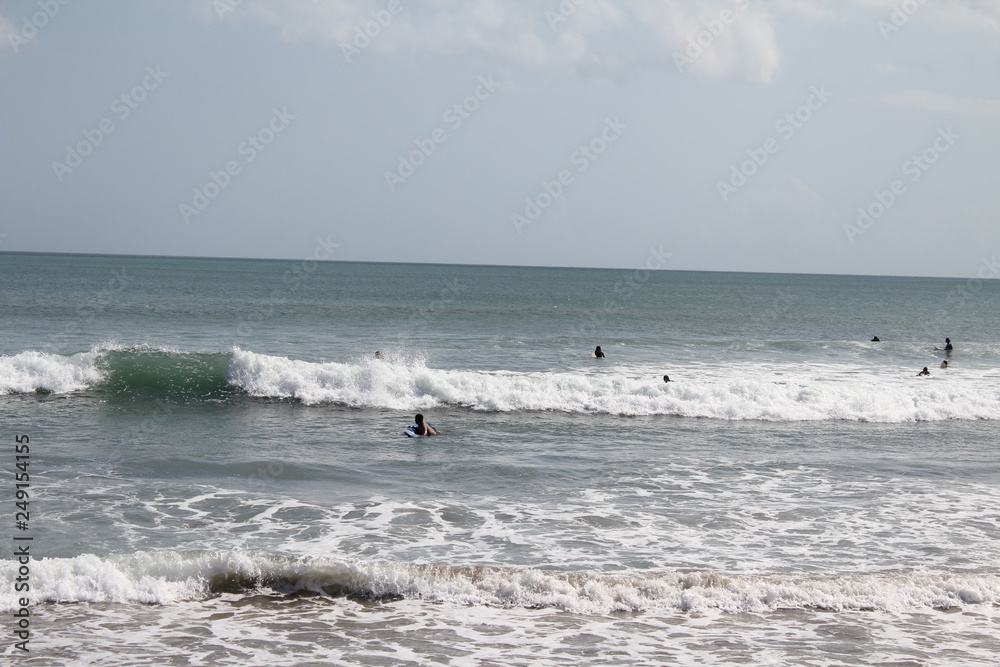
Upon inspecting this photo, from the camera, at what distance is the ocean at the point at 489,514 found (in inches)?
356

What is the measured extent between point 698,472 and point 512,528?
515cm

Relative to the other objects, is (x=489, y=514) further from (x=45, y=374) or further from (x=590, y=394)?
(x=45, y=374)

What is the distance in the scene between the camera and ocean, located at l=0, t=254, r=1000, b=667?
9.05m

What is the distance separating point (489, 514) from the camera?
12945mm

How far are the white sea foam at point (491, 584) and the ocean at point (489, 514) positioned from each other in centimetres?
4

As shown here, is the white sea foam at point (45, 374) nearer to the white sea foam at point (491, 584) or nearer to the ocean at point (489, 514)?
the ocean at point (489, 514)

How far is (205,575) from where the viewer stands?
33.4ft

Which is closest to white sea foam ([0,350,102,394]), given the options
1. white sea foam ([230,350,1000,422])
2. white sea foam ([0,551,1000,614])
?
Answer: white sea foam ([230,350,1000,422])

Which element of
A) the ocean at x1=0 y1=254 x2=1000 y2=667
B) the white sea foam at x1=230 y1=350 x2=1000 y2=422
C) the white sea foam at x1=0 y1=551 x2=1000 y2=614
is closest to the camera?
the ocean at x1=0 y1=254 x2=1000 y2=667

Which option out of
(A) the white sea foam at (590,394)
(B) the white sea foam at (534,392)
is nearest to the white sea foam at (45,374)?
(B) the white sea foam at (534,392)

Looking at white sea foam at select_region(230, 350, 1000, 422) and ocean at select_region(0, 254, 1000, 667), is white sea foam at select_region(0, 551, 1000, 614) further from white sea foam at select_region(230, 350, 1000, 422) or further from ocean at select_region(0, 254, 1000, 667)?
white sea foam at select_region(230, 350, 1000, 422)

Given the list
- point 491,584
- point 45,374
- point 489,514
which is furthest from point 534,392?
point 45,374

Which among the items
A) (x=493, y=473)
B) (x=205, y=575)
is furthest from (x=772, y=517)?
(x=205, y=575)

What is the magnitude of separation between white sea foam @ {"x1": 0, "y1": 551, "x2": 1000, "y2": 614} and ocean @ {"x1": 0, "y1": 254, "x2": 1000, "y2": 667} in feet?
0.12
